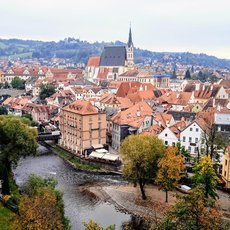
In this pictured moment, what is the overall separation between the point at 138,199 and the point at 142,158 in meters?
5.18

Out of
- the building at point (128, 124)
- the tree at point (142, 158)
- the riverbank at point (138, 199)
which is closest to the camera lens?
the riverbank at point (138, 199)

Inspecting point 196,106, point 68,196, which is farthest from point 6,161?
point 196,106

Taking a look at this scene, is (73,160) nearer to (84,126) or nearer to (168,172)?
(84,126)

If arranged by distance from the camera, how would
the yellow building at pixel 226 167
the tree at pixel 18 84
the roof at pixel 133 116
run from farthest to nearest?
the tree at pixel 18 84 → the roof at pixel 133 116 → the yellow building at pixel 226 167

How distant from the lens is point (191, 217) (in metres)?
23.4

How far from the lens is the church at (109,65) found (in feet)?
531

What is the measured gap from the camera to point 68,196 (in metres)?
46.1

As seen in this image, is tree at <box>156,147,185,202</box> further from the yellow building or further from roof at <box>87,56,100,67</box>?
roof at <box>87,56,100,67</box>

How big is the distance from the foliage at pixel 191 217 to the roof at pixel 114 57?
14233cm

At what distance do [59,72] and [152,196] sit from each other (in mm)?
139187

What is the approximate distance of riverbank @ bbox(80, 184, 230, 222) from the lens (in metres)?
40.3

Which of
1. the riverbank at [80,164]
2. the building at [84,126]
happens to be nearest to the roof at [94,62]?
the building at [84,126]

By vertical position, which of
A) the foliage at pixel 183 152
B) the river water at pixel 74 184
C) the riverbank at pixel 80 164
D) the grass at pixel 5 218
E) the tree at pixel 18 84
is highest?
the tree at pixel 18 84

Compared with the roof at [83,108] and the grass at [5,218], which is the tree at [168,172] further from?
the roof at [83,108]
